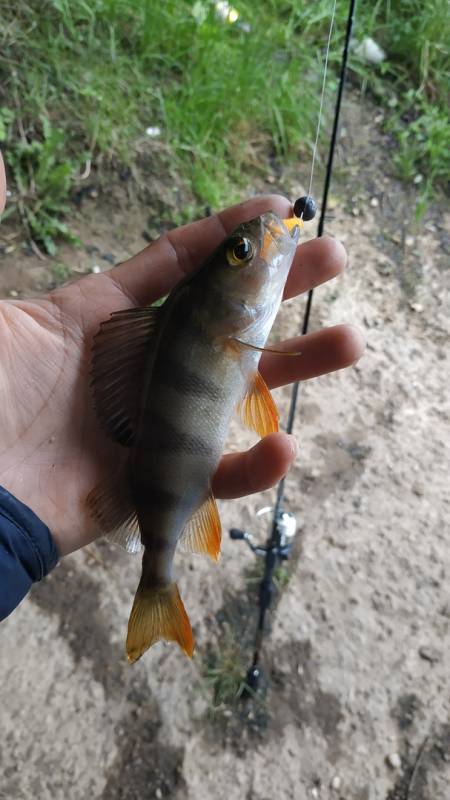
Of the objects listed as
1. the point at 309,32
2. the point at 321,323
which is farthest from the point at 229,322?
the point at 309,32

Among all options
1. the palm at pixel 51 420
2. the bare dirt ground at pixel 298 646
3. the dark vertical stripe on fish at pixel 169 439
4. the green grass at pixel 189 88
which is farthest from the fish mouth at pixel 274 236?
the green grass at pixel 189 88

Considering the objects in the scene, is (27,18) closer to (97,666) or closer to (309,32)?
(309,32)

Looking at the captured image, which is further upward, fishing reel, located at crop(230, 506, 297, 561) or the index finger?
the index finger

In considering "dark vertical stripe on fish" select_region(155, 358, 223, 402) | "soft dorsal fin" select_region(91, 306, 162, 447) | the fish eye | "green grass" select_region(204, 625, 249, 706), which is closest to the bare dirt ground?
"green grass" select_region(204, 625, 249, 706)

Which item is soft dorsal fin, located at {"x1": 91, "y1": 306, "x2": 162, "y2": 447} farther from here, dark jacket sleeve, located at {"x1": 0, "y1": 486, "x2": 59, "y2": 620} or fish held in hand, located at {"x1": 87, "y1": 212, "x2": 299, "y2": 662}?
dark jacket sleeve, located at {"x1": 0, "y1": 486, "x2": 59, "y2": 620}

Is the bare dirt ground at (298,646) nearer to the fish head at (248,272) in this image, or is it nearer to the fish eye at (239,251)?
the fish head at (248,272)

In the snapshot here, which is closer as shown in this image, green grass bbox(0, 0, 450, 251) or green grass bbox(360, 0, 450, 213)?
green grass bbox(0, 0, 450, 251)
